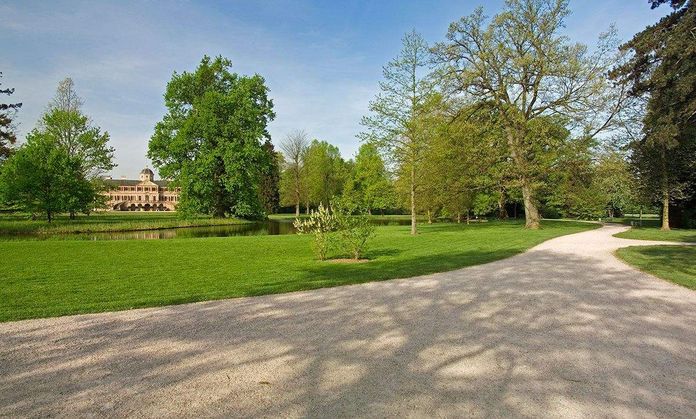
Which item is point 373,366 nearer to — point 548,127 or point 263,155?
point 548,127

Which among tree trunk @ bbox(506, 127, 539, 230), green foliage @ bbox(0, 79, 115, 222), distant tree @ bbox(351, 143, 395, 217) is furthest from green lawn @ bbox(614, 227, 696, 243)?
green foliage @ bbox(0, 79, 115, 222)

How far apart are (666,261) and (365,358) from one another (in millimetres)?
11352

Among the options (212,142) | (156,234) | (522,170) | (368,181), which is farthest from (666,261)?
(368,181)

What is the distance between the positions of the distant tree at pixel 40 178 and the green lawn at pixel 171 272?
22952 millimetres

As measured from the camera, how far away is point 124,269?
1027cm

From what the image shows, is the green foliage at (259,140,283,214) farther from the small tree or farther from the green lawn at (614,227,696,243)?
the small tree

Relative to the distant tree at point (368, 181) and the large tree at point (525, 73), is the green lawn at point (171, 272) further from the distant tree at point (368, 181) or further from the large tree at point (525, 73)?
the distant tree at point (368, 181)

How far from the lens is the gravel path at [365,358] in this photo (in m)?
3.17

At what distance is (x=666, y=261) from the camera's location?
37.3 feet

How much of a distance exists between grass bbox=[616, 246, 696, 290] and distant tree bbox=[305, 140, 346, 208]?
166 feet

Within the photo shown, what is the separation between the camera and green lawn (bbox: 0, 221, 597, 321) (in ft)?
22.3

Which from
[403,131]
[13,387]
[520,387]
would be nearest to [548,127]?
[403,131]

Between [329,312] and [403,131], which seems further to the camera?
[403,131]

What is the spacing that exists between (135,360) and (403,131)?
20.2 meters
